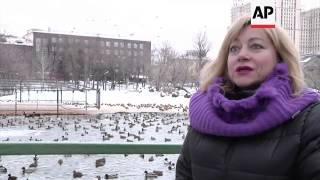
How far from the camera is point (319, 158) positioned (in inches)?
66.3

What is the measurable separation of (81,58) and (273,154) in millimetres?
82260

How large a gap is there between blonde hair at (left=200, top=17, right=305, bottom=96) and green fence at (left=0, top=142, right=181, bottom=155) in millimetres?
1502

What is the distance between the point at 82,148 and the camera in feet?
11.7

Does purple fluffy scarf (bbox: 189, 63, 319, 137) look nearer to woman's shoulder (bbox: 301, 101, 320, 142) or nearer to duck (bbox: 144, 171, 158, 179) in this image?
woman's shoulder (bbox: 301, 101, 320, 142)

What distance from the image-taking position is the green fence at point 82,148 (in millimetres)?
3490

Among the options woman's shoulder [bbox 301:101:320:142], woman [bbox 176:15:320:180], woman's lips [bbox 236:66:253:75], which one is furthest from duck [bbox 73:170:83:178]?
woman's shoulder [bbox 301:101:320:142]

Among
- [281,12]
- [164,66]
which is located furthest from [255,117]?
[164,66]

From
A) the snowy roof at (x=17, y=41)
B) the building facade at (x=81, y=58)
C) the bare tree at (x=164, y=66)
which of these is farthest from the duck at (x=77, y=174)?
the snowy roof at (x=17, y=41)

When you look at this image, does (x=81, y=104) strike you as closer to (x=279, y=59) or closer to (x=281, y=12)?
(x=281, y=12)

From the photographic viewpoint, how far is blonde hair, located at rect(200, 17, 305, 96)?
1943mm

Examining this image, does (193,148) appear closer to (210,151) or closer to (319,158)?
(210,151)

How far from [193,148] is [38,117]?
19857 millimetres

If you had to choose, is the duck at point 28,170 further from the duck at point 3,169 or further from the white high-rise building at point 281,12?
the white high-rise building at point 281,12

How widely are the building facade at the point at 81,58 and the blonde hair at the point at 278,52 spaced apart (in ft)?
241
